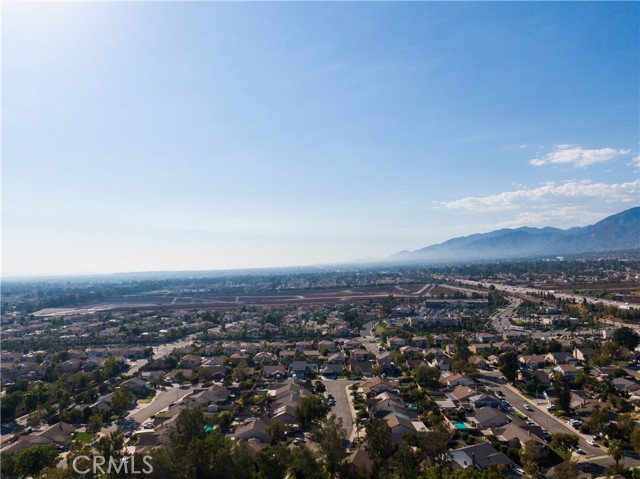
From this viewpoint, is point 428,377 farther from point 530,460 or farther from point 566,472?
point 566,472

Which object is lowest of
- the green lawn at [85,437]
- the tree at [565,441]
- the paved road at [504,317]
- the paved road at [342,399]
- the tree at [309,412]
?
the paved road at [504,317]

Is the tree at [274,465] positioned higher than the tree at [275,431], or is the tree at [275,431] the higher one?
the tree at [274,465]

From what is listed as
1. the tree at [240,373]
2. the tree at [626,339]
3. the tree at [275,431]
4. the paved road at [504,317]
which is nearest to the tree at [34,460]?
the tree at [275,431]

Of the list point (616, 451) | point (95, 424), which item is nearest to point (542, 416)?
point (616, 451)

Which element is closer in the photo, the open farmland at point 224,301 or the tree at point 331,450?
the tree at point 331,450

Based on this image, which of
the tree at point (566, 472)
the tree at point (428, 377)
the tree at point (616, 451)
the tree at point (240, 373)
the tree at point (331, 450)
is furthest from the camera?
the tree at point (240, 373)

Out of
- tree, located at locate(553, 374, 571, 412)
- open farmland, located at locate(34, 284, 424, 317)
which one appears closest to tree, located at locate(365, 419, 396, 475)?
tree, located at locate(553, 374, 571, 412)

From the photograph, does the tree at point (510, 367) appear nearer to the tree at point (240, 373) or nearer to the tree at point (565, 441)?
the tree at point (565, 441)
